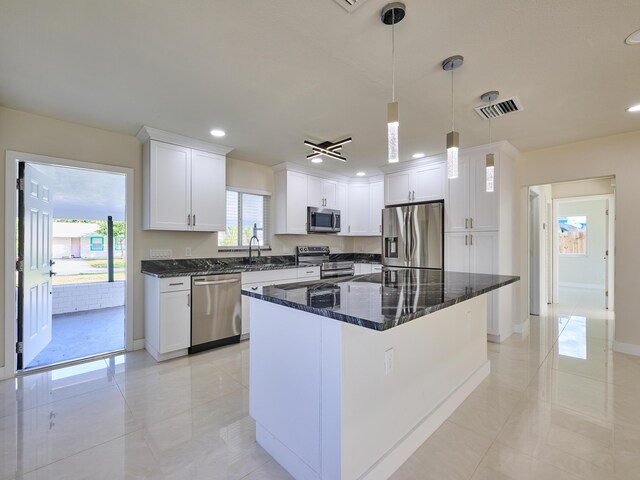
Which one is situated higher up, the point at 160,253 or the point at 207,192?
the point at 207,192

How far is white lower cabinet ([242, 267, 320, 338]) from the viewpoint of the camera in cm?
374

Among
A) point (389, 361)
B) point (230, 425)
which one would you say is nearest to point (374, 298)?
point (389, 361)

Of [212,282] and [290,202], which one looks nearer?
[212,282]

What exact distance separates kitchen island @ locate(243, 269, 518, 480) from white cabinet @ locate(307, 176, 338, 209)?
3.02 meters

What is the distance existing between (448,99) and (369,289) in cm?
182

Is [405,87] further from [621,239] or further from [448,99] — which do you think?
[621,239]

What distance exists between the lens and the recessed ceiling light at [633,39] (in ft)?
5.69

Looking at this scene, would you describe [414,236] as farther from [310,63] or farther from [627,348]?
[310,63]

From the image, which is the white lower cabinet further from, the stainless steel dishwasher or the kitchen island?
the kitchen island

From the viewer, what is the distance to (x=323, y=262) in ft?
16.3

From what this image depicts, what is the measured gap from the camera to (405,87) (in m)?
2.34

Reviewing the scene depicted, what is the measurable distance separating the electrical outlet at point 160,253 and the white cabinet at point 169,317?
0.32 metres

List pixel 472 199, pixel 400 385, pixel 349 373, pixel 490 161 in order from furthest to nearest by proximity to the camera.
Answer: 1. pixel 472 199
2. pixel 490 161
3. pixel 400 385
4. pixel 349 373

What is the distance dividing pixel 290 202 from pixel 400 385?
337 centimetres
